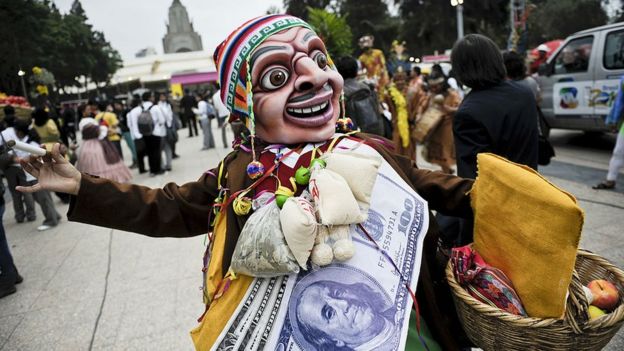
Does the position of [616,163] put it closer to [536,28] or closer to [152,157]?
[152,157]

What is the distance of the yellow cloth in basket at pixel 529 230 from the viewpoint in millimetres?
1081

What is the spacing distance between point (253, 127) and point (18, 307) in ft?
11.3

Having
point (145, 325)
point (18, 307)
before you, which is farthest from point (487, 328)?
point (18, 307)

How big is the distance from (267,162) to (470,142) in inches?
55.9

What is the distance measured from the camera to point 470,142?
7.76 ft

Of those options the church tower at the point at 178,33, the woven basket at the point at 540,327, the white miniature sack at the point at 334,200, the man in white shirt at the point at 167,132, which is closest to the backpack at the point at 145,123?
the man in white shirt at the point at 167,132

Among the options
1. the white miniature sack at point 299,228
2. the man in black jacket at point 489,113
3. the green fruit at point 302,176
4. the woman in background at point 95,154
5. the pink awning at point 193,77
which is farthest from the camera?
the pink awning at point 193,77

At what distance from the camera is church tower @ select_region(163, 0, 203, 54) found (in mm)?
62406

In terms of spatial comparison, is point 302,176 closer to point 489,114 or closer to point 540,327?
point 540,327

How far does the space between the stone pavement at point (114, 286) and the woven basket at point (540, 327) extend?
1501 mm

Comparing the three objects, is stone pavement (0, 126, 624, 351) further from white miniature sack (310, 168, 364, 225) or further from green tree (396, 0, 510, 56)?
green tree (396, 0, 510, 56)

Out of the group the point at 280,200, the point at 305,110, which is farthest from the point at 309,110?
the point at 280,200

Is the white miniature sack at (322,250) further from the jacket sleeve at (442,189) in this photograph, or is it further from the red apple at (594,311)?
the red apple at (594,311)

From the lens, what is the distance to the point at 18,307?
140 inches
